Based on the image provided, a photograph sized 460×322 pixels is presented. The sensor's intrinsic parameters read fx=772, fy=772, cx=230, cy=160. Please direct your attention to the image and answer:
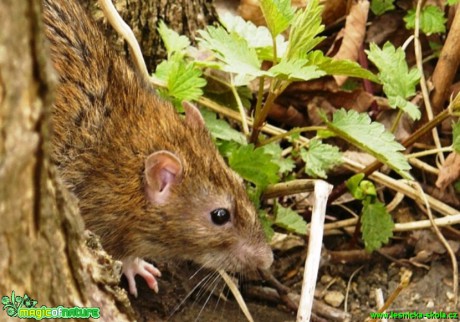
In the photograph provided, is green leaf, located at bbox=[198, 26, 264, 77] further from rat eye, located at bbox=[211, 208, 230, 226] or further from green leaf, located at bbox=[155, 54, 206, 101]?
rat eye, located at bbox=[211, 208, 230, 226]

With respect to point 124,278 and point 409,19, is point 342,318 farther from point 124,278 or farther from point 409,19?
point 409,19

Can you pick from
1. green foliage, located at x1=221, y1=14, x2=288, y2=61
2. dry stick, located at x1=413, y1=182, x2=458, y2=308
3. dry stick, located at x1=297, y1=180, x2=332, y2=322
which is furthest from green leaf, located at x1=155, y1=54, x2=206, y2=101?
dry stick, located at x1=413, y1=182, x2=458, y2=308

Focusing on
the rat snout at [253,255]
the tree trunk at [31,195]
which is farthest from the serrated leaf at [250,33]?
the tree trunk at [31,195]

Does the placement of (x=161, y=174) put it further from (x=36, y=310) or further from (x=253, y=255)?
(x=36, y=310)

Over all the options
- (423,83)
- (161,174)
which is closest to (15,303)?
(161,174)

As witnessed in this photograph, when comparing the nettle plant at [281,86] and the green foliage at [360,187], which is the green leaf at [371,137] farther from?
the green foliage at [360,187]
